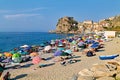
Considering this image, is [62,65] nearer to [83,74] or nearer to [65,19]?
[83,74]

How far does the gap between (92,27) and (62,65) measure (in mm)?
128682

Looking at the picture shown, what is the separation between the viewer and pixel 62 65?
2252cm

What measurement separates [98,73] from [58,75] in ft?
21.0

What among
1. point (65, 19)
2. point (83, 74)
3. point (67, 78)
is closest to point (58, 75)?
point (67, 78)

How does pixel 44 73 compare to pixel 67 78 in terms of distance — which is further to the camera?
pixel 44 73

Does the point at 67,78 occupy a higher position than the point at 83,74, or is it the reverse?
the point at 83,74

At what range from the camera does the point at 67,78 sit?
16.4 m

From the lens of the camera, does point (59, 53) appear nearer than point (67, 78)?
No

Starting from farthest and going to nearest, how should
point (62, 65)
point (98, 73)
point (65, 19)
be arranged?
point (65, 19), point (62, 65), point (98, 73)

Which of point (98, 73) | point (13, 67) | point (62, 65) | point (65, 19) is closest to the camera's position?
point (98, 73)

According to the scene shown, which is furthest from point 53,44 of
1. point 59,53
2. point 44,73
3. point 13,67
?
point 44,73

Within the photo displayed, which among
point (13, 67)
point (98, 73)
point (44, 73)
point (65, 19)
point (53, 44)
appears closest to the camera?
point (98, 73)

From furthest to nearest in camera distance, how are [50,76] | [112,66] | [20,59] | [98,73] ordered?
[20,59] → [50,76] → [112,66] → [98,73]

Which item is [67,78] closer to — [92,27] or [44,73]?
[44,73]
